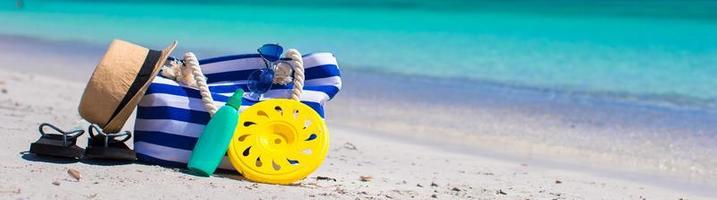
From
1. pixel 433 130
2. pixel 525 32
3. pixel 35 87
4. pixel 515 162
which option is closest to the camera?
pixel 515 162

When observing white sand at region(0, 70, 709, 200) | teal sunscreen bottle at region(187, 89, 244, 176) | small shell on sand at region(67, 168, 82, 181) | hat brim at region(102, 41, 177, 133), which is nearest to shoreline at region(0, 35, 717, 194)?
white sand at region(0, 70, 709, 200)

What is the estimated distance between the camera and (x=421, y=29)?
1959 centimetres

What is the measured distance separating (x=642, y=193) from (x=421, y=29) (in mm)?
14912

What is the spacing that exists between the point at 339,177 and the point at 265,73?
23.0 inches

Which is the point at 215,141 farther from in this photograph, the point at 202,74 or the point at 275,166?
the point at 202,74

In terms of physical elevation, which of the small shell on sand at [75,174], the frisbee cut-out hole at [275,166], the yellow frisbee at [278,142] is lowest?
the small shell on sand at [75,174]

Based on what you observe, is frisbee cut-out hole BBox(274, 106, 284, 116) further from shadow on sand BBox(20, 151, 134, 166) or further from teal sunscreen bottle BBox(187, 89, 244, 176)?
shadow on sand BBox(20, 151, 134, 166)

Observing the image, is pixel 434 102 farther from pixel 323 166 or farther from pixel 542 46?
pixel 542 46

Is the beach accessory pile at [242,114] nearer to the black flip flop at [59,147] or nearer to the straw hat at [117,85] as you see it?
the straw hat at [117,85]

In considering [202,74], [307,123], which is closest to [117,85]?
[202,74]

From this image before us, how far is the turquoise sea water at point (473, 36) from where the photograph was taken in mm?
10983

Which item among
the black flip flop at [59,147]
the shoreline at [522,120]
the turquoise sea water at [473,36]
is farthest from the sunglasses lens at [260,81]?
the turquoise sea water at [473,36]

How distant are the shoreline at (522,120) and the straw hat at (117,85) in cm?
268

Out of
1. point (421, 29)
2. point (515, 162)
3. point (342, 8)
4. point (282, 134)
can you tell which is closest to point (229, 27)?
point (421, 29)
